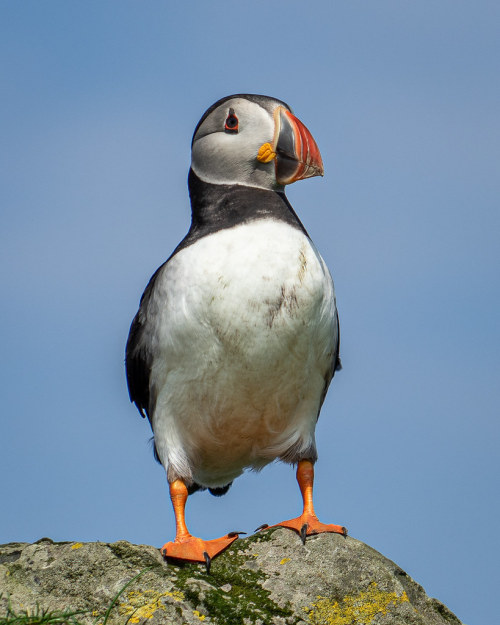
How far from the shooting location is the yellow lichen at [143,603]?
569cm

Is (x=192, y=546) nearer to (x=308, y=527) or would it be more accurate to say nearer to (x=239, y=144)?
(x=308, y=527)

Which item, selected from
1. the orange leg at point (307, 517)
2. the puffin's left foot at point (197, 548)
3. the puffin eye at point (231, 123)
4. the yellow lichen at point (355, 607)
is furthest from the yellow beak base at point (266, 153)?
the yellow lichen at point (355, 607)

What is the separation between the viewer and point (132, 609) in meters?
5.75

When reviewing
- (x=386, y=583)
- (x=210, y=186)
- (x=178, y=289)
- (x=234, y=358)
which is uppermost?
(x=210, y=186)

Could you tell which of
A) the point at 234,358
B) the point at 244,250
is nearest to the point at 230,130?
the point at 244,250

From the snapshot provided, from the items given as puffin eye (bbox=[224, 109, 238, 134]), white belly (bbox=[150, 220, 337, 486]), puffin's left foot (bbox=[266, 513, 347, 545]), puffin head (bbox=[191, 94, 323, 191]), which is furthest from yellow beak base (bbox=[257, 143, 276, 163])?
puffin's left foot (bbox=[266, 513, 347, 545])

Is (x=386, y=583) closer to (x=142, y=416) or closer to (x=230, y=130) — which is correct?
(x=142, y=416)

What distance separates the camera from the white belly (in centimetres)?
700

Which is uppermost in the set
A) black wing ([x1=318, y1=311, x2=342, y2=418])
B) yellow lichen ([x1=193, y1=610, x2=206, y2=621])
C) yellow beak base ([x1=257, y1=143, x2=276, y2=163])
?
yellow beak base ([x1=257, y1=143, x2=276, y2=163])

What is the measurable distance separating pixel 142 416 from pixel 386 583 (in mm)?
2833

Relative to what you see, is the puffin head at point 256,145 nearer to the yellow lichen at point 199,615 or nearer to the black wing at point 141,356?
the black wing at point 141,356

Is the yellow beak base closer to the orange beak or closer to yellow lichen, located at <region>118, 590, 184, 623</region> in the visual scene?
the orange beak

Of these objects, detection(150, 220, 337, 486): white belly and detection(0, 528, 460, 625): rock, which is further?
detection(150, 220, 337, 486): white belly

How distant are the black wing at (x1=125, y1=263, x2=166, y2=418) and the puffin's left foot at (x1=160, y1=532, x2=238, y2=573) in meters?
1.39
